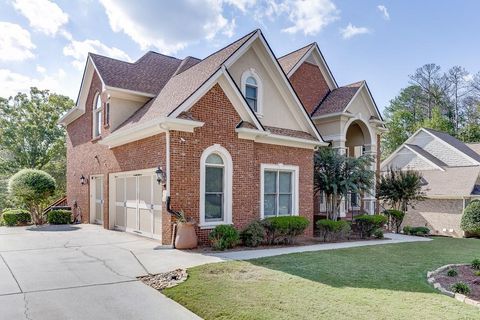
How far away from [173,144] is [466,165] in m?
25.4

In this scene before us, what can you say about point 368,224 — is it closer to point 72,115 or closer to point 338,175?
point 338,175

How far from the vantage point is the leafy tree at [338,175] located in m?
14.7

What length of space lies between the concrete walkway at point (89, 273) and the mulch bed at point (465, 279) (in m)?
3.87

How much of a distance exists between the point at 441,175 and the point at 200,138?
22.2 m

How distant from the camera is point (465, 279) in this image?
25.5 ft

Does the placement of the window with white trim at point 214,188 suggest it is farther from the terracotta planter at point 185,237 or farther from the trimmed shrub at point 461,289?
the trimmed shrub at point 461,289

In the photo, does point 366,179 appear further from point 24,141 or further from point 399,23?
point 24,141

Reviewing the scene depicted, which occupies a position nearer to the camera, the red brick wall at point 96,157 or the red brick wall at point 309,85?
the red brick wall at point 96,157

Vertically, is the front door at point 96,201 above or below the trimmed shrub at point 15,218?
above

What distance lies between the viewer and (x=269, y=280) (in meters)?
6.92

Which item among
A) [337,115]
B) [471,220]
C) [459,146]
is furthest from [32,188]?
[459,146]

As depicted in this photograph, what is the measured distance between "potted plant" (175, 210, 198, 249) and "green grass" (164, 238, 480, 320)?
2.26 metres

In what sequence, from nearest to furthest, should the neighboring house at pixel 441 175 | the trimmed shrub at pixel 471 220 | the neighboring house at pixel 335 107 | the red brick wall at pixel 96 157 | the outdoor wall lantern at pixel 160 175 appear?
the outdoor wall lantern at pixel 160 175 < the red brick wall at pixel 96 157 < the neighboring house at pixel 335 107 < the trimmed shrub at pixel 471 220 < the neighboring house at pixel 441 175

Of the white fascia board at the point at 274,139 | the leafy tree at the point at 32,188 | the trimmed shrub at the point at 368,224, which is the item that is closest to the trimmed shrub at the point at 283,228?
the white fascia board at the point at 274,139
